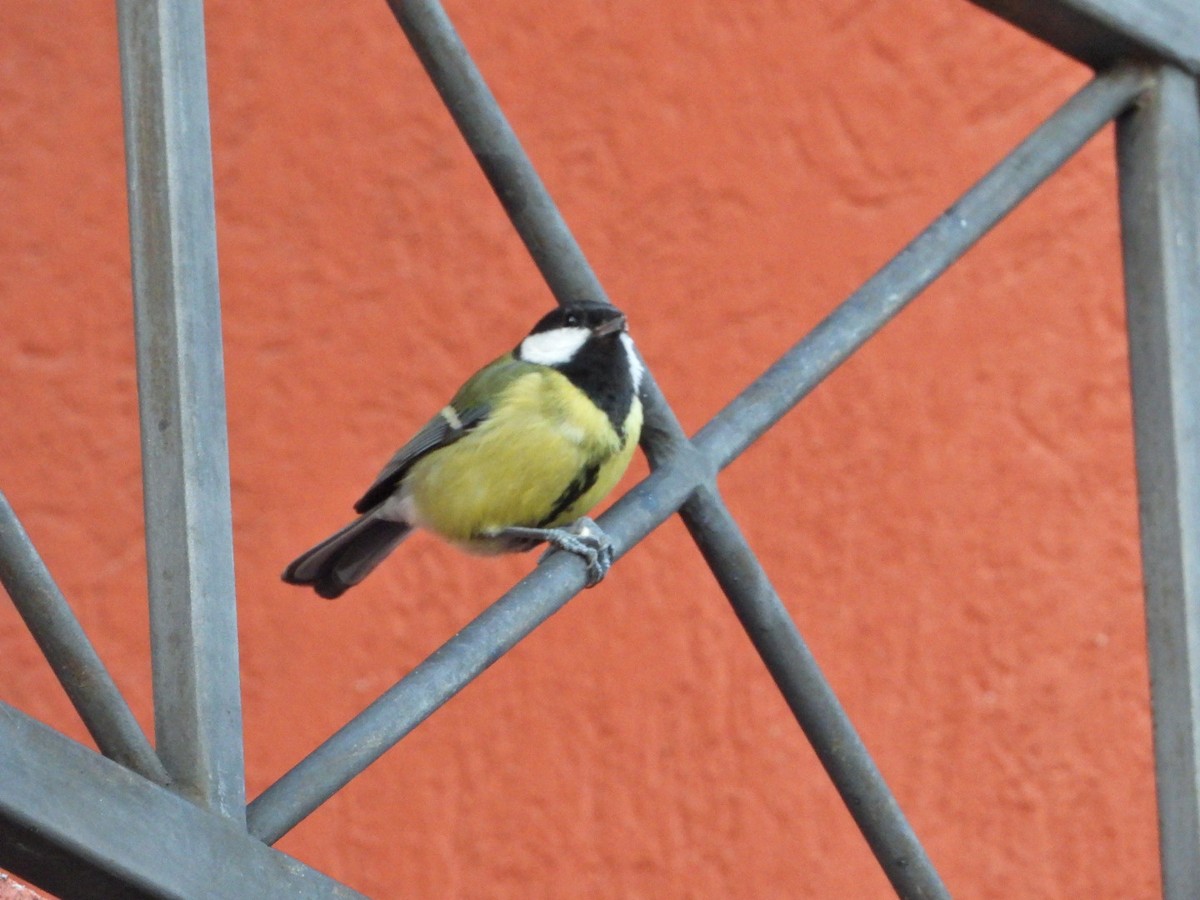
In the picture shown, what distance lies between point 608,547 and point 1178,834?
61cm

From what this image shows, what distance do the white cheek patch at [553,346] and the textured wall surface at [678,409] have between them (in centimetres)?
50

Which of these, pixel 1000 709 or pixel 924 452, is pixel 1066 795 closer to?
pixel 1000 709

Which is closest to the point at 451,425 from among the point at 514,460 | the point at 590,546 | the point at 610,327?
the point at 514,460

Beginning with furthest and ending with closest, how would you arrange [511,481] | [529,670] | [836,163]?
1. [836,163]
2. [529,670]
3. [511,481]

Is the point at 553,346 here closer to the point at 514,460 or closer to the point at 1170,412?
the point at 514,460

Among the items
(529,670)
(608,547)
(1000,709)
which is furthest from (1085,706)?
(608,547)

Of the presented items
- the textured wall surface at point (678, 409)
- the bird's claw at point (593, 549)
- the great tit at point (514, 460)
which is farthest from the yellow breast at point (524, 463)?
the textured wall surface at point (678, 409)

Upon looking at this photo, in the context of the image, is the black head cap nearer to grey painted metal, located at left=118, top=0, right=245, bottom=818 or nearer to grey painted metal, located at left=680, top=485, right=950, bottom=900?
grey painted metal, located at left=680, top=485, right=950, bottom=900

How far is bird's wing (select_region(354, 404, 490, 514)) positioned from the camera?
2.36 meters

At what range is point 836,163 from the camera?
10.1 feet

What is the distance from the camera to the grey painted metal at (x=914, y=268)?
63.3 inches

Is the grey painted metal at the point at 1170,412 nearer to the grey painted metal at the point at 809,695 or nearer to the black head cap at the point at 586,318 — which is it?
the grey painted metal at the point at 809,695

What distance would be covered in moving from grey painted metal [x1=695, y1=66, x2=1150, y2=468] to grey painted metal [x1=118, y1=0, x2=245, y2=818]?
1.57 feet

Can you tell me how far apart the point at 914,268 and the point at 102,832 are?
91cm
